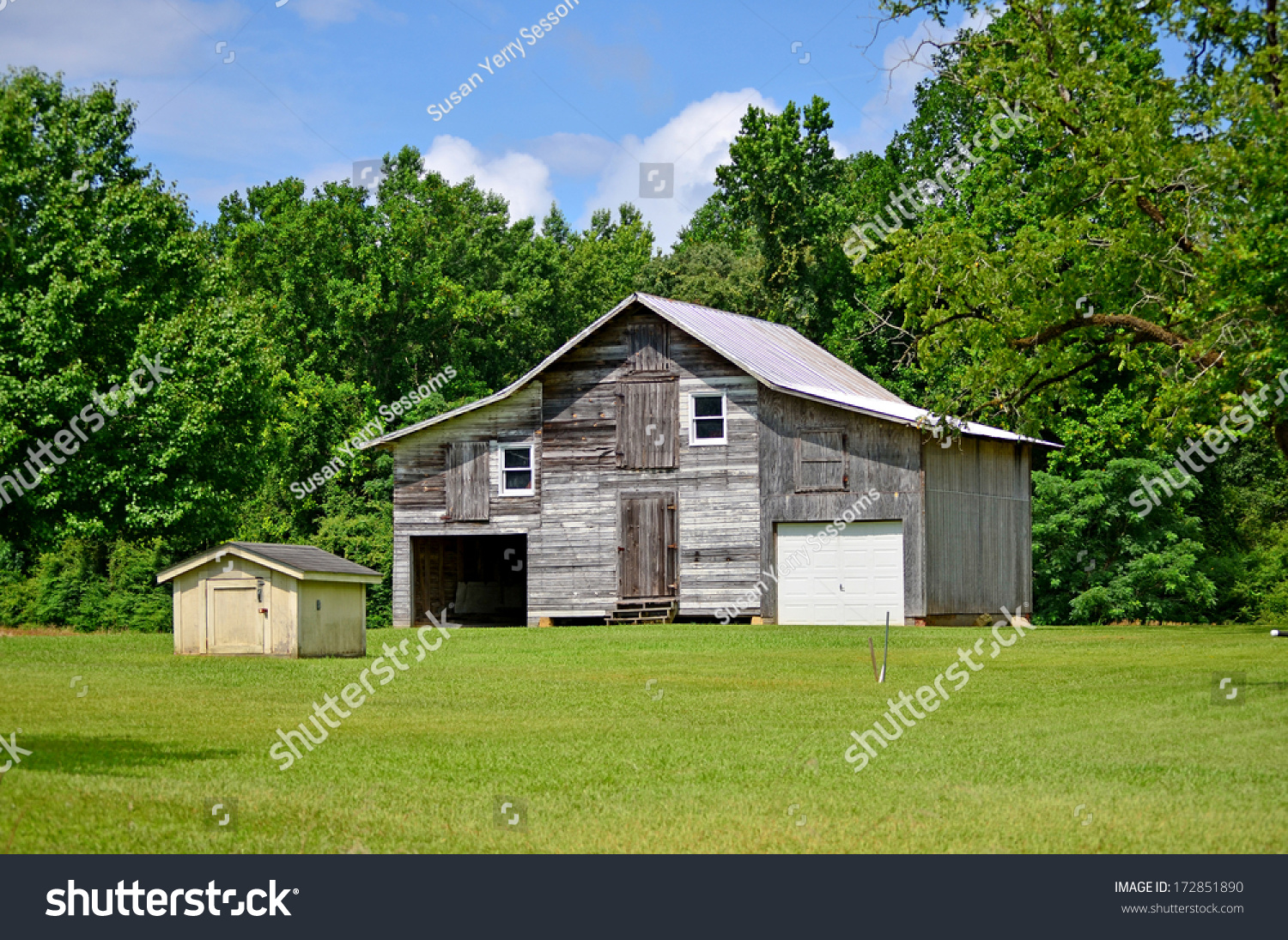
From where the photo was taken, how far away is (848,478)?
135 ft

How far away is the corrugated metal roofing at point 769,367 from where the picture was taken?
135ft

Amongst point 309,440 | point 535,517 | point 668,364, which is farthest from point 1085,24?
point 309,440

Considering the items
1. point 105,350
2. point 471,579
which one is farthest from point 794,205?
point 105,350

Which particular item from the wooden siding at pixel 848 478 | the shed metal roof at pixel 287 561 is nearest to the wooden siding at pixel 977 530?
the wooden siding at pixel 848 478

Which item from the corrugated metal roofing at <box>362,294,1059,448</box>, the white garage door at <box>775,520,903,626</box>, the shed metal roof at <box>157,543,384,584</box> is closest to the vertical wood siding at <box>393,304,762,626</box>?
the corrugated metal roofing at <box>362,294,1059,448</box>

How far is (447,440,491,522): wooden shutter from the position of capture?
45156 millimetres

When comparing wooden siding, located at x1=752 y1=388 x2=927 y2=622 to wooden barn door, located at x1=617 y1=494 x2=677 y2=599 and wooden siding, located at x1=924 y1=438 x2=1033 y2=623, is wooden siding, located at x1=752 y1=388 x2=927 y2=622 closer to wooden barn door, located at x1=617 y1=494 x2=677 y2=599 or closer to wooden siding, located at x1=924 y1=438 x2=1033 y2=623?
wooden siding, located at x1=924 y1=438 x2=1033 y2=623

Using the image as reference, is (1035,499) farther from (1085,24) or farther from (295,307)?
(295,307)

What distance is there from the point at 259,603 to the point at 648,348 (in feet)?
56.1

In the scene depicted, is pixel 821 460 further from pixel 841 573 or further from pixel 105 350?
pixel 105 350

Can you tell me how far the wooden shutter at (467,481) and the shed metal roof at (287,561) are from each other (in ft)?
49.1

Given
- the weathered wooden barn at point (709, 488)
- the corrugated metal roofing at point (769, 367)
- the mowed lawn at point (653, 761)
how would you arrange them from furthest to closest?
the corrugated metal roofing at point (769, 367) < the weathered wooden barn at point (709, 488) < the mowed lawn at point (653, 761)

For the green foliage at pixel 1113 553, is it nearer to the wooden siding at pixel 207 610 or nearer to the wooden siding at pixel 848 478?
the wooden siding at pixel 848 478

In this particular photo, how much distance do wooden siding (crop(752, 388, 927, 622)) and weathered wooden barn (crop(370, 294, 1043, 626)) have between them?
5cm
